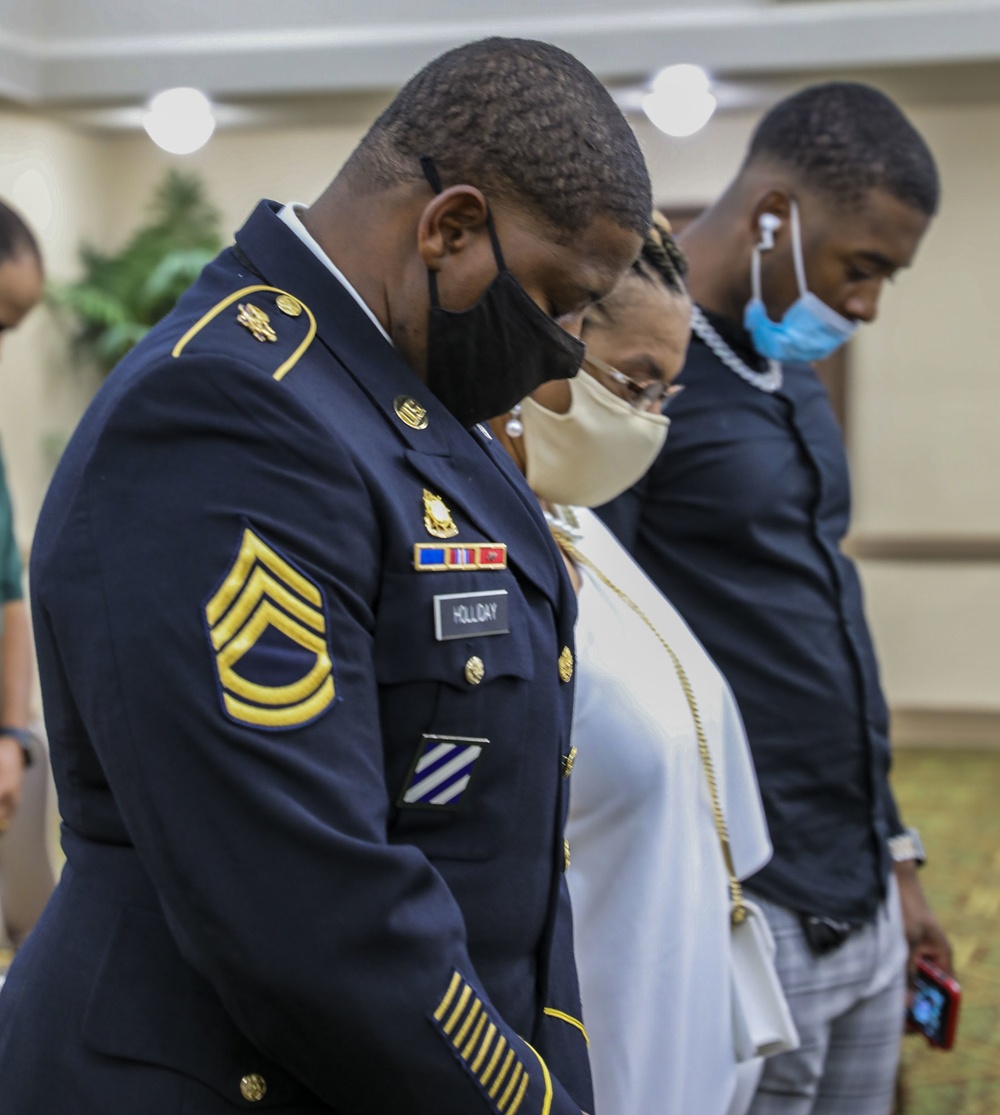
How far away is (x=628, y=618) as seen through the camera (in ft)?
4.68

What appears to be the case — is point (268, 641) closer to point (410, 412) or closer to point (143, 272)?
point (410, 412)

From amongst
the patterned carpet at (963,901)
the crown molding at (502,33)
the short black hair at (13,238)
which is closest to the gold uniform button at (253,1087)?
the short black hair at (13,238)

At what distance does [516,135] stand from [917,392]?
5.54 metres

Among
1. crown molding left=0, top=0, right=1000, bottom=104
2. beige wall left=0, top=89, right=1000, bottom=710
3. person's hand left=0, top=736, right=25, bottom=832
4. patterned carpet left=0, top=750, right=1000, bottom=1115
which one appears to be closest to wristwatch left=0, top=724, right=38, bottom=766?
person's hand left=0, top=736, right=25, bottom=832

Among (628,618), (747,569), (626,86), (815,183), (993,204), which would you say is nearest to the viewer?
(628,618)

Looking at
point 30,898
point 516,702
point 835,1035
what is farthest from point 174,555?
point 30,898

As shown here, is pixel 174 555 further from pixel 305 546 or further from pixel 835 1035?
pixel 835 1035

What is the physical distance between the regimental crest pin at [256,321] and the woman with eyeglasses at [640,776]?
55cm

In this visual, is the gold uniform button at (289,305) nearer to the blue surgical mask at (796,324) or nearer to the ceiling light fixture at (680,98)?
the blue surgical mask at (796,324)

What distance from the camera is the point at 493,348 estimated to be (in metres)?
0.96

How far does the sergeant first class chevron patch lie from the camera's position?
29.9 inches

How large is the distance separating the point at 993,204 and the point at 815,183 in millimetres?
4461

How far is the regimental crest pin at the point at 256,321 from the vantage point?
2.83 feet

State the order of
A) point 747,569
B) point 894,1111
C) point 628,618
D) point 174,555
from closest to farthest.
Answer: point 174,555 → point 628,618 → point 747,569 → point 894,1111
